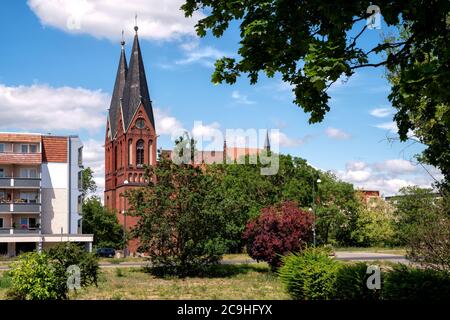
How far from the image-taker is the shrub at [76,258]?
17797 millimetres

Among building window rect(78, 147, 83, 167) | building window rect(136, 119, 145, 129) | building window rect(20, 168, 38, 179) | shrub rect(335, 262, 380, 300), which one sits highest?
building window rect(136, 119, 145, 129)

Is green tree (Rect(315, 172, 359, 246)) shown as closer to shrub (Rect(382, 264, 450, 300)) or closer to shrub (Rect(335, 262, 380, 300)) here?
shrub (Rect(335, 262, 380, 300))

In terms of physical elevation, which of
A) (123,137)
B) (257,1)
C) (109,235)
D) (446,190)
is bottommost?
(109,235)

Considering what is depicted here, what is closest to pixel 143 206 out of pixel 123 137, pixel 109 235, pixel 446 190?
pixel 446 190

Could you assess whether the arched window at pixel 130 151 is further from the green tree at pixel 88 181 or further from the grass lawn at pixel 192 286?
the grass lawn at pixel 192 286

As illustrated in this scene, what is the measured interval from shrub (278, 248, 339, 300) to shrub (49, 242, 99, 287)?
21.5 ft

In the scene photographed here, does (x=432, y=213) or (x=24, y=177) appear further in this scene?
(x=24, y=177)

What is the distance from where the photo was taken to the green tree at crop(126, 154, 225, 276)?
112 ft

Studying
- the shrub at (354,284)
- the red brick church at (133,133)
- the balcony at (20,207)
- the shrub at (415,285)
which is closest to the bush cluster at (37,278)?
the shrub at (354,284)

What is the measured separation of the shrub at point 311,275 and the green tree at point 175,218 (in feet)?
51.2

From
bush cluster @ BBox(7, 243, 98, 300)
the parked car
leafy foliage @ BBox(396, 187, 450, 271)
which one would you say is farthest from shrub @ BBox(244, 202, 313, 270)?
the parked car
